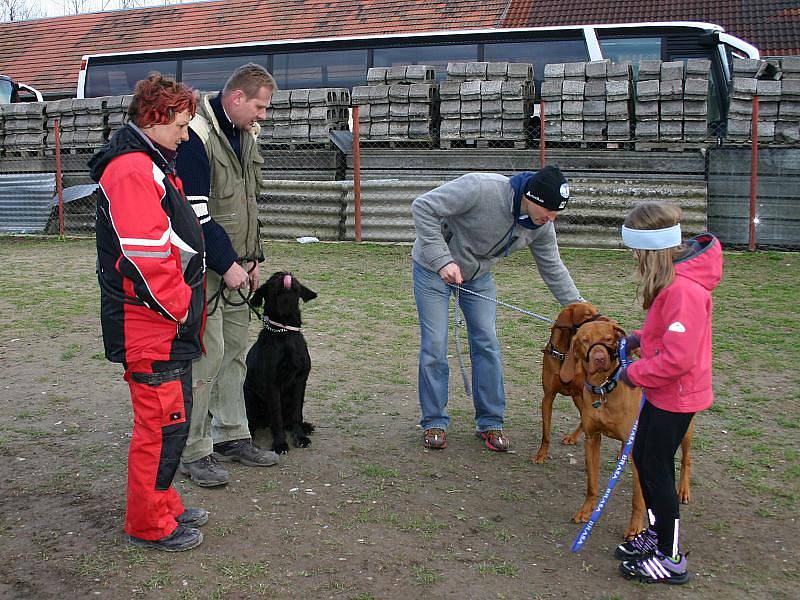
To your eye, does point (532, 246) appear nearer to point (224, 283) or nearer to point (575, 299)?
point (575, 299)

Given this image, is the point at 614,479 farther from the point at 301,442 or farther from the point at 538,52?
the point at 538,52

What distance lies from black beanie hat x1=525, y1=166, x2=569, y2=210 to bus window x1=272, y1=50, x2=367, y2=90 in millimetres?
10679

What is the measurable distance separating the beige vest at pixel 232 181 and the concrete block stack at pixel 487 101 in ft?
27.6

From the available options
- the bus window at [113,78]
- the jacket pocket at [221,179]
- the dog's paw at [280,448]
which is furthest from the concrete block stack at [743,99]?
the bus window at [113,78]

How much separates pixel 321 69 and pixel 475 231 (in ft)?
35.4

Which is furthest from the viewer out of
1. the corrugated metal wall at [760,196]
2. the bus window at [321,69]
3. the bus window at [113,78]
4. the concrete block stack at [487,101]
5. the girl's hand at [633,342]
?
the bus window at [113,78]

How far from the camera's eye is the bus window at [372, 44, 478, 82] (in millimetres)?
13828

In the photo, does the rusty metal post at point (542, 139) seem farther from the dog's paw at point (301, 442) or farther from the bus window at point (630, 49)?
the dog's paw at point (301, 442)

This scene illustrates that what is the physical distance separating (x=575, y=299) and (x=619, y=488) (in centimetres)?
110

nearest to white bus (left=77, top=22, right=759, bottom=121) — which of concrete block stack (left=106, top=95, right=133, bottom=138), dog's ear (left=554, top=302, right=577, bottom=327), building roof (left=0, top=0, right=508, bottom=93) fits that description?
concrete block stack (left=106, top=95, right=133, bottom=138)

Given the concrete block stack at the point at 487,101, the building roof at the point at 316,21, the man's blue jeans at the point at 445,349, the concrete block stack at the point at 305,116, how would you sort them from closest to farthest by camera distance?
the man's blue jeans at the point at 445,349 < the concrete block stack at the point at 487,101 < the concrete block stack at the point at 305,116 < the building roof at the point at 316,21

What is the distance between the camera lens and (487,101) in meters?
12.5

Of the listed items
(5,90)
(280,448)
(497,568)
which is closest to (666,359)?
(497,568)

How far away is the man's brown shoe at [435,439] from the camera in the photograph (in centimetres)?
496
